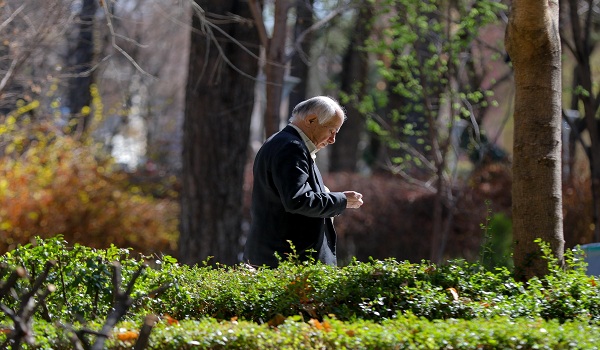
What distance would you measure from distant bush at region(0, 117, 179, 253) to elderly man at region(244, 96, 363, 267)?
18.3 feet

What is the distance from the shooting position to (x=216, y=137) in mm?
9508

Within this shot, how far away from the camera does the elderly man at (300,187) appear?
5461 millimetres

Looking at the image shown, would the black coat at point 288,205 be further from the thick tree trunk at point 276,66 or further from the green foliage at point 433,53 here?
the green foliage at point 433,53

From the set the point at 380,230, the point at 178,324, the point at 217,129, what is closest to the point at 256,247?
the point at 178,324

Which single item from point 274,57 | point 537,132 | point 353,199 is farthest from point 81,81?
point 537,132

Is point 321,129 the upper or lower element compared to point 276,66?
lower

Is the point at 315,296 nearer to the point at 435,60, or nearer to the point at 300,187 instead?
the point at 300,187

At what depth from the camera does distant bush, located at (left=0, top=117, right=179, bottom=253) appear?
11.1 metres

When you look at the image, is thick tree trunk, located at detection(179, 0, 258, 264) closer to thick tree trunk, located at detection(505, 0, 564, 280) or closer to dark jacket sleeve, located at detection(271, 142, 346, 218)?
dark jacket sleeve, located at detection(271, 142, 346, 218)

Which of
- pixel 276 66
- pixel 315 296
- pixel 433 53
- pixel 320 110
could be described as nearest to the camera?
pixel 315 296

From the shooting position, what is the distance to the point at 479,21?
10.4 m

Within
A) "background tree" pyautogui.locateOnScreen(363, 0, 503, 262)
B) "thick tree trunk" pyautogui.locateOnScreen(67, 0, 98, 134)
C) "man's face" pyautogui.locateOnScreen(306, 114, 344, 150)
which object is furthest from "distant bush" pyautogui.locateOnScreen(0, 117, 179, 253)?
"man's face" pyautogui.locateOnScreen(306, 114, 344, 150)

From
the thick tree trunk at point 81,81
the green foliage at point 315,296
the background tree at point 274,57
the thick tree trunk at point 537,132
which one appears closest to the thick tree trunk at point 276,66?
the background tree at point 274,57

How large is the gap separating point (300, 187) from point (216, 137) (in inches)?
166
